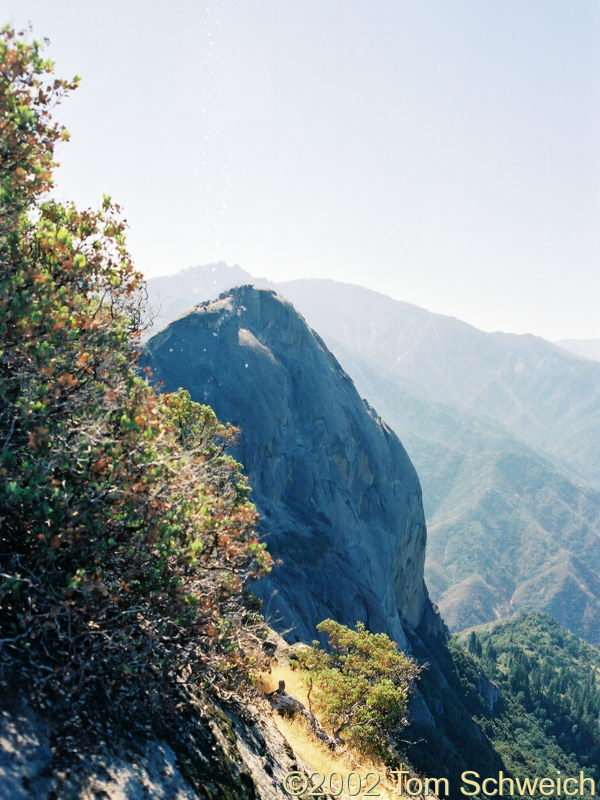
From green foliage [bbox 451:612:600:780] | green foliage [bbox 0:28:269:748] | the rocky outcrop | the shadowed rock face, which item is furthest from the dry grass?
green foliage [bbox 451:612:600:780]

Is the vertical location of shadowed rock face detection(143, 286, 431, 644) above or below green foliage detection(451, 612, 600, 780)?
above

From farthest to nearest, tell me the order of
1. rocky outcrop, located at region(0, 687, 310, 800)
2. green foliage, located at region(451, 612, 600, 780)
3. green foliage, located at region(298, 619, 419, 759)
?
1. green foliage, located at region(451, 612, 600, 780)
2. green foliage, located at region(298, 619, 419, 759)
3. rocky outcrop, located at region(0, 687, 310, 800)

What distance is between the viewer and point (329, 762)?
15.4m

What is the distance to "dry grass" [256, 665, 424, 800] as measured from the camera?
46.7 feet

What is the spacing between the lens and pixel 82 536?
23.2 ft

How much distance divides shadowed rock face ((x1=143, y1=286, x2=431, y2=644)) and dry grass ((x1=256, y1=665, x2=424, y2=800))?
149 ft

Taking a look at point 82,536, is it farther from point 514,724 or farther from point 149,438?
point 514,724

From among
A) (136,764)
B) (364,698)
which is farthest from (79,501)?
(364,698)

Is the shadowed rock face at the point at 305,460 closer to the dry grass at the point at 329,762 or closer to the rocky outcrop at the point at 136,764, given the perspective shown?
the dry grass at the point at 329,762

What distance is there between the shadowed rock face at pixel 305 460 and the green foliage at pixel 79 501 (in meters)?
57.6

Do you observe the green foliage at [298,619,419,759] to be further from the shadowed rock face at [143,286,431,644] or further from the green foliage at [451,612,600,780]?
the green foliage at [451,612,600,780]

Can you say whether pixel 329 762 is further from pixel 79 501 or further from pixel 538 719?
pixel 538 719

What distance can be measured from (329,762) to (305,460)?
91.8m

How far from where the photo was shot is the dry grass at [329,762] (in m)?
14.2
